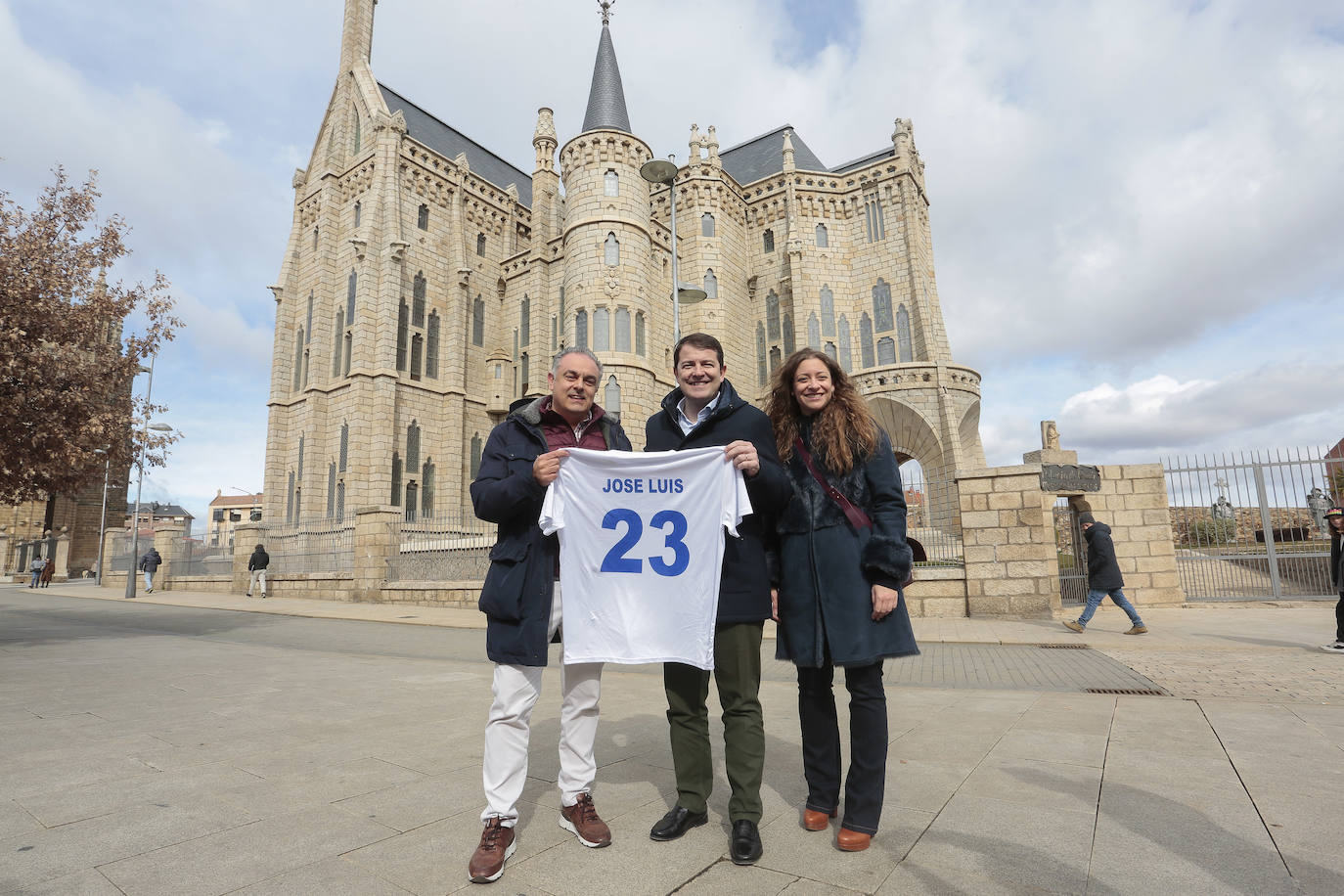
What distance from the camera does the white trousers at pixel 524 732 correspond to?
7.81 feet

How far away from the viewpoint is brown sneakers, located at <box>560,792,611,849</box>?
2.43 meters

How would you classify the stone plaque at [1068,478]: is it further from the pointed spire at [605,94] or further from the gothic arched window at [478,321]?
the gothic arched window at [478,321]

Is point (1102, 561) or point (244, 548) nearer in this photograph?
point (1102, 561)

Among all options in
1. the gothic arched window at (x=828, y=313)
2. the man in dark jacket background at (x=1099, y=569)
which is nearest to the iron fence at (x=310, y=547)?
the man in dark jacket background at (x=1099, y=569)

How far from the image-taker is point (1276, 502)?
38.4 feet

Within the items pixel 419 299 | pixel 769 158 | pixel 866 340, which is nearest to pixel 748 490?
pixel 866 340

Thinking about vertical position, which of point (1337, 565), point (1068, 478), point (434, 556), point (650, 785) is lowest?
point (650, 785)

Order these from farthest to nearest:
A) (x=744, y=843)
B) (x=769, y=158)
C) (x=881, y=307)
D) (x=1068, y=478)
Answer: (x=769, y=158), (x=881, y=307), (x=1068, y=478), (x=744, y=843)

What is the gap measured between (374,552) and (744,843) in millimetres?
16710

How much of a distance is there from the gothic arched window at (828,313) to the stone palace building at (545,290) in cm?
16

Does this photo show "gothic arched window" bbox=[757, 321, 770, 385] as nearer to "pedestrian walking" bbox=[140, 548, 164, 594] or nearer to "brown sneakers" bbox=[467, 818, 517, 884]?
"pedestrian walking" bbox=[140, 548, 164, 594]

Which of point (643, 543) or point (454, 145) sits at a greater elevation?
point (454, 145)

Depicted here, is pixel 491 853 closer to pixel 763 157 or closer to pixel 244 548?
pixel 244 548

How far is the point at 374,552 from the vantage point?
16922 mm
